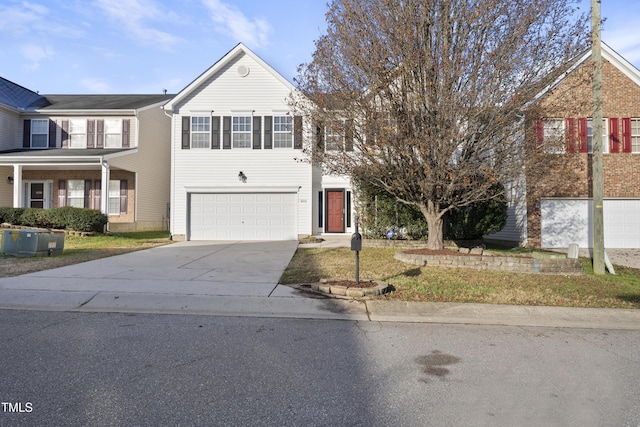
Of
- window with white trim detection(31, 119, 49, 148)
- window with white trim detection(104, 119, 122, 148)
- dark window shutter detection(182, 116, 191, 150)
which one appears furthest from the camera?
window with white trim detection(31, 119, 49, 148)

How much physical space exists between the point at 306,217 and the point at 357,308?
36.1ft

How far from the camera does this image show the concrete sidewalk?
597 cm

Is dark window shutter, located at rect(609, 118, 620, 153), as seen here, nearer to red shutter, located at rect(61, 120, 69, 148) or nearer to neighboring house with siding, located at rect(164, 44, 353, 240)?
neighboring house with siding, located at rect(164, 44, 353, 240)

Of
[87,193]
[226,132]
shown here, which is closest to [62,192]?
[87,193]

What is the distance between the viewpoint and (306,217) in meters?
17.2

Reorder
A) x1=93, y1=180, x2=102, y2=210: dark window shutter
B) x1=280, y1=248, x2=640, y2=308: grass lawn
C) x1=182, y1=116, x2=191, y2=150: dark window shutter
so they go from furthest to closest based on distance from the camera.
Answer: x1=93, y1=180, x2=102, y2=210: dark window shutter, x1=182, y1=116, x2=191, y2=150: dark window shutter, x1=280, y1=248, x2=640, y2=308: grass lawn

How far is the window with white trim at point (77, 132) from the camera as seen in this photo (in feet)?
67.1

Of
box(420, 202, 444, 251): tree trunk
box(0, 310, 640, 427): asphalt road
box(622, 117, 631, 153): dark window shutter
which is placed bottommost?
box(0, 310, 640, 427): asphalt road

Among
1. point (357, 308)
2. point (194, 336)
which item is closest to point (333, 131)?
point (357, 308)

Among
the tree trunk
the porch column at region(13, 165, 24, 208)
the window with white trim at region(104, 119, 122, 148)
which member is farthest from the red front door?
the porch column at region(13, 165, 24, 208)

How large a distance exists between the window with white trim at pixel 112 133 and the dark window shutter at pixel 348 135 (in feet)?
48.7

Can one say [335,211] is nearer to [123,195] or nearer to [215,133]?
[215,133]

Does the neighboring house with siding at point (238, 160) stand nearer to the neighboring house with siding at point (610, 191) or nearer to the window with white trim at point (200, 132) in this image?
the window with white trim at point (200, 132)

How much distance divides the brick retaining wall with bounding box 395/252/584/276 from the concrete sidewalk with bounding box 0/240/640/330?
9.45 feet
